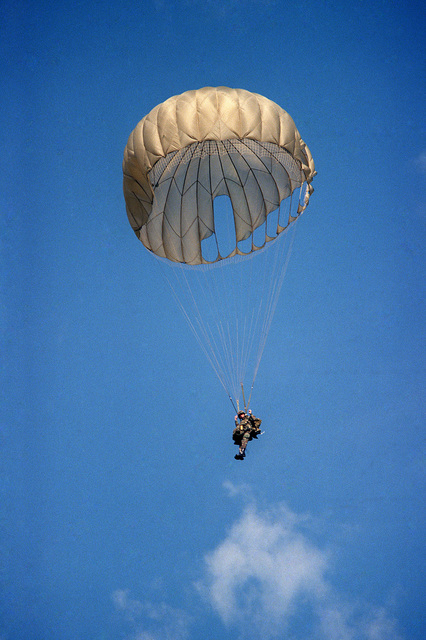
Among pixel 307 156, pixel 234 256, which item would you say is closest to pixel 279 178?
pixel 307 156

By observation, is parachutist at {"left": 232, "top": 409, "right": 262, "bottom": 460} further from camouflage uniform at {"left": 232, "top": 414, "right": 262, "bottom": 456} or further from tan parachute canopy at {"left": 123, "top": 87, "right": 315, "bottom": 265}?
tan parachute canopy at {"left": 123, "top": 87, "right": 315, "bottom": 265}

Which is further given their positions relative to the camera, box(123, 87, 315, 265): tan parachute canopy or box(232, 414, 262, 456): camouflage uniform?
box(232, 414, 262, 456): camouflage uniform

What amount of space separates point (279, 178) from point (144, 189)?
3749 millimetres

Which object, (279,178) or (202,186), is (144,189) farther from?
(279,178)

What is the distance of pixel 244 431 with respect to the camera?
18.9 m

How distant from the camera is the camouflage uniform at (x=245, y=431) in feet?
61.8

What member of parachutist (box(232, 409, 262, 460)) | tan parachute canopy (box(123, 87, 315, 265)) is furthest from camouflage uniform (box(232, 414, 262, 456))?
tan parachute canopy (box(123, 87, 315, 265))

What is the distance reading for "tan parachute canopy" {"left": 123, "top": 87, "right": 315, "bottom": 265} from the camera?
17.7m

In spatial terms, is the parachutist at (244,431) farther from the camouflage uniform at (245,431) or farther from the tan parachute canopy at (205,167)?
the tan parachute canopy at (205,167)

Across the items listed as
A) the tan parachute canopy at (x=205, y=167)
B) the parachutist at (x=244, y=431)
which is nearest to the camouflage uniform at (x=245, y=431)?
the parachutist at (x=244, y=431)

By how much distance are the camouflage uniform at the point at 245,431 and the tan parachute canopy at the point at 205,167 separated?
4668mm

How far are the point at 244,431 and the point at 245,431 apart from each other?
0.03 metres

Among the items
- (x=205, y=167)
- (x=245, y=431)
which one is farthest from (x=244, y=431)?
(x=205, y=167)

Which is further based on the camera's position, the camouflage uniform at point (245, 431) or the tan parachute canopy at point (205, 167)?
the camouflage uniform at point (245, 431)
